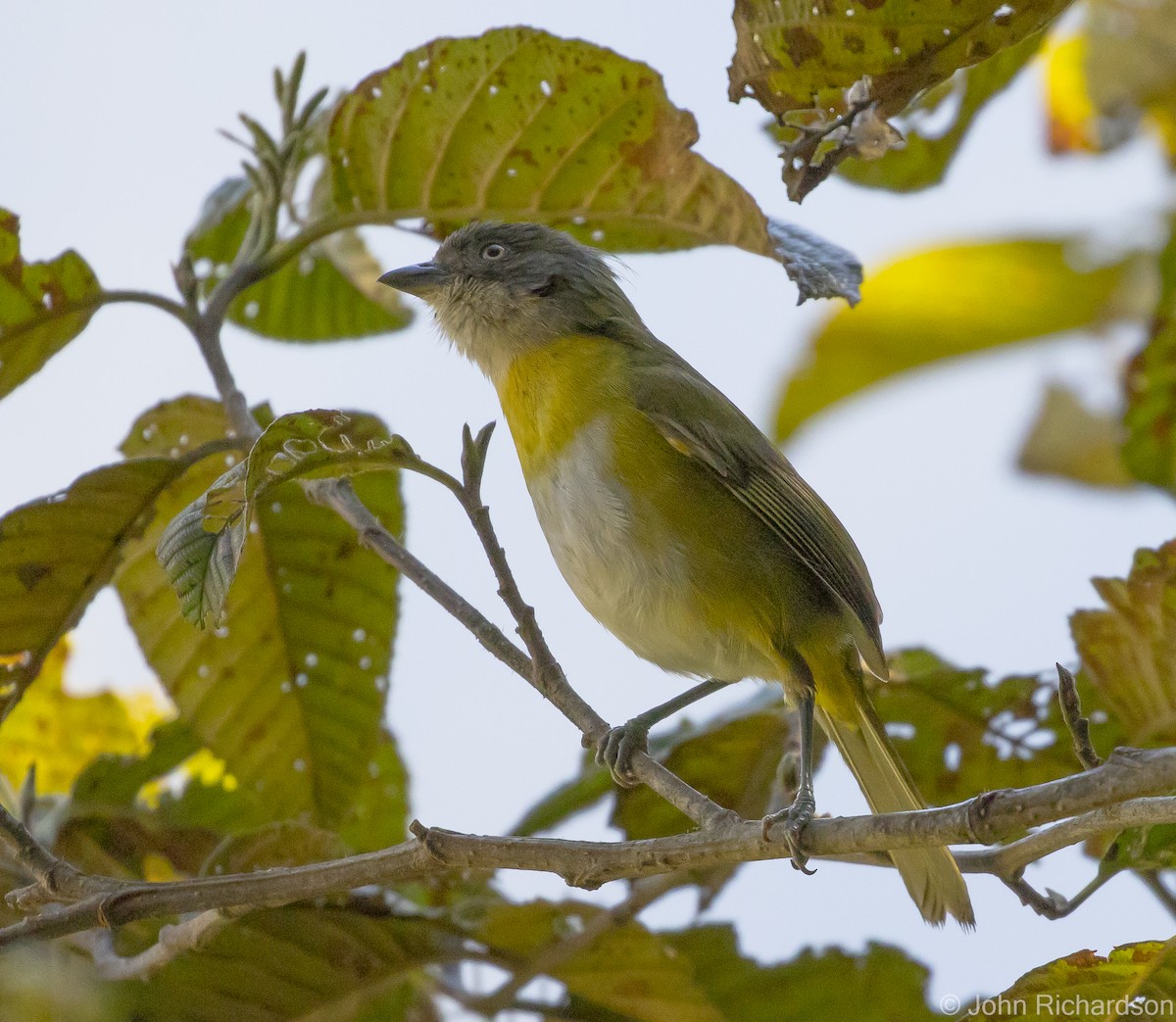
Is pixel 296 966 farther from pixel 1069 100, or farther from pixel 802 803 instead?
pixel 1069 100

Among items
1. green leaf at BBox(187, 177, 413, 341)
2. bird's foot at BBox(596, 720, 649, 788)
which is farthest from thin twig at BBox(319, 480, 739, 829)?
green leaf at BBox(187, 177, 413, 341)

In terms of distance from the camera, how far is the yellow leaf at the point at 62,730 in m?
3.38

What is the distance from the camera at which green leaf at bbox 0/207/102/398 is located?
2736mm

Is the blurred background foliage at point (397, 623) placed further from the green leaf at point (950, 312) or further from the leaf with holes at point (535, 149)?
the green leaf at point (950, 312)

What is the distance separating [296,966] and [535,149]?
174cm

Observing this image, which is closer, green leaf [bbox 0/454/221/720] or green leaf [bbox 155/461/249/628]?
green leaf [bbox 155/461/249/628]

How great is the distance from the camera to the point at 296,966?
105 inches

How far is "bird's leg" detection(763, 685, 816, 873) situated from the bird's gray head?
1138 millimetres

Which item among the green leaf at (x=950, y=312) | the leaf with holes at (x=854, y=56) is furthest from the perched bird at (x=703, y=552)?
the green leaf at (x=950, y=312)

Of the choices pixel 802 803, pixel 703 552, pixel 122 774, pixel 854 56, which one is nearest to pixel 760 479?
pixel 703 552

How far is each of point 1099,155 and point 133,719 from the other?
2.71 metres

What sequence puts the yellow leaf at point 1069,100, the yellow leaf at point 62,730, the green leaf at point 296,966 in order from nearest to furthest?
the green leaf at point 296,966 → the yellow leaf at point 1069,100 → the yellow leaf at point 62,730

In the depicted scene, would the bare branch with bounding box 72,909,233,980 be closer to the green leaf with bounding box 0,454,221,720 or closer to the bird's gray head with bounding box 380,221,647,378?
the green leaf with bounding box 0,454,221,720

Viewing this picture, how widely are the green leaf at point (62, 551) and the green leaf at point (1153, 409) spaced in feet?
6.08
